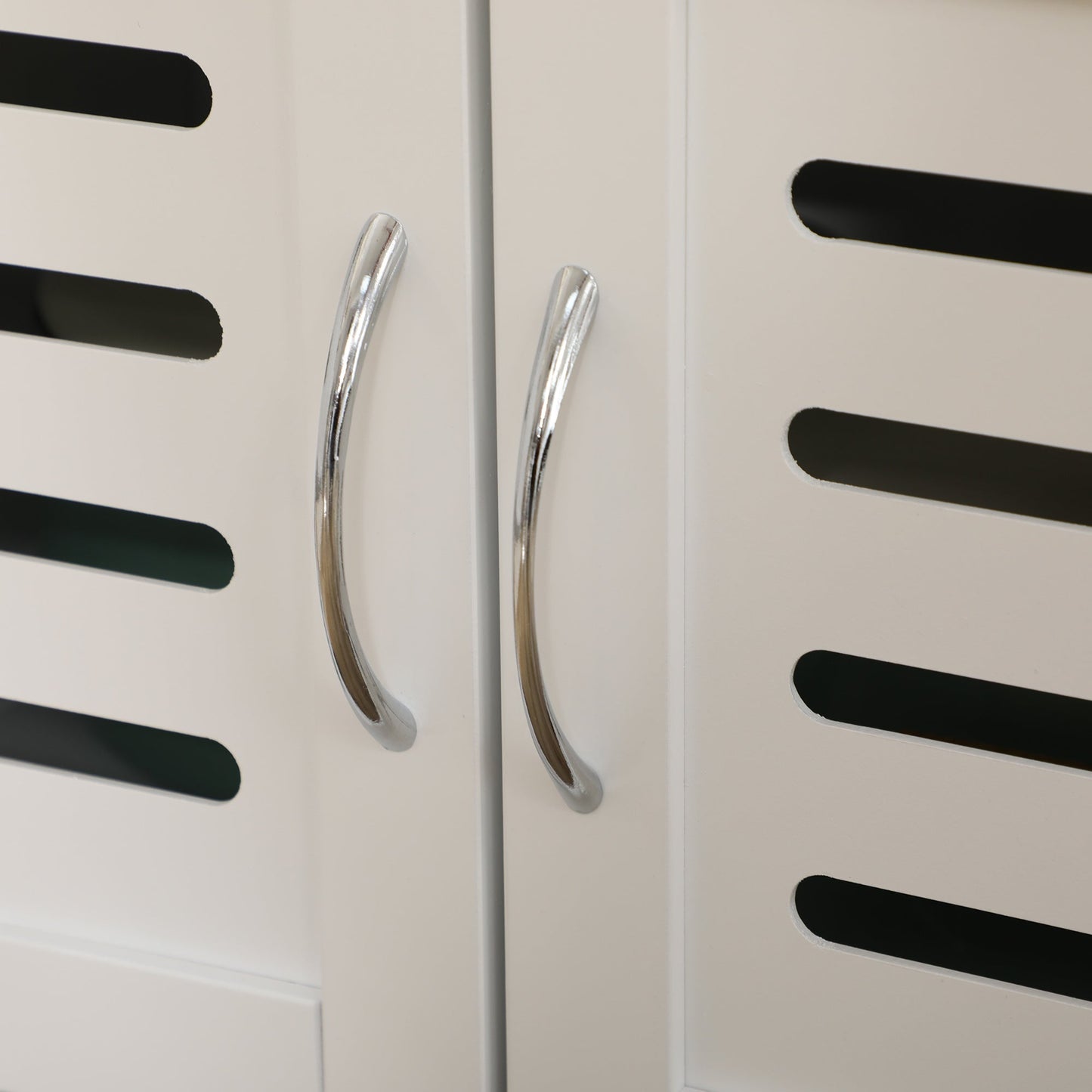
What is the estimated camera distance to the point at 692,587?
1.74 feet

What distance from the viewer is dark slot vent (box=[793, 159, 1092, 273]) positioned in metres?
0.47

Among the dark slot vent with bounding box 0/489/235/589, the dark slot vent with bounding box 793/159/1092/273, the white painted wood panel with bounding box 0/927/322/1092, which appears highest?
the dark slot vent with bounding box 793/159/1092/273

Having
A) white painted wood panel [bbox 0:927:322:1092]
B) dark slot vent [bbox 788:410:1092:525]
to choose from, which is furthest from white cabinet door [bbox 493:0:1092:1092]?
white painted wood panel [bbox 0:927:322:1092]

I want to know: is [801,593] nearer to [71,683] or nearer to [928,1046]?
[928,1046]

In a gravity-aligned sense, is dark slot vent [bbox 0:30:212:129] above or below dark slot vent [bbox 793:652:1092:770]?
above

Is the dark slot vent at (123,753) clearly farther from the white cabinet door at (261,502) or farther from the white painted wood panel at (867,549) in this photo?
the white painted wood panel at (867,549)

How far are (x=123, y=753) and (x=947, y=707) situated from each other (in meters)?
0.37

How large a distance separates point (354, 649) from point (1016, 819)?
9.7 inches

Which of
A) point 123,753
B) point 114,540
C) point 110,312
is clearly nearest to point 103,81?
point 110,312

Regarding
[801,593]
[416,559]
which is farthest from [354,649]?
[801,593]

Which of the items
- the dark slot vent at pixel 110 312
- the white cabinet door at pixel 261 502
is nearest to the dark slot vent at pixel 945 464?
the white cabinet door at pixel 261 502

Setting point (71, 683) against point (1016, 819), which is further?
point (71, 683)

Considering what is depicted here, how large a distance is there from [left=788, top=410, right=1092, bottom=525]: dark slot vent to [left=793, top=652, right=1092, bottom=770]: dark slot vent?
7cm

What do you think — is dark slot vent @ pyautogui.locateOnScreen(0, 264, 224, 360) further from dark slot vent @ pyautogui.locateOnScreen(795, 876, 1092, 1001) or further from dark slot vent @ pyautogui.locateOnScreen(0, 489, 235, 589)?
dark slot vent @ pyautogui.locateOnScreen(795, 876, 1092, 1001)
